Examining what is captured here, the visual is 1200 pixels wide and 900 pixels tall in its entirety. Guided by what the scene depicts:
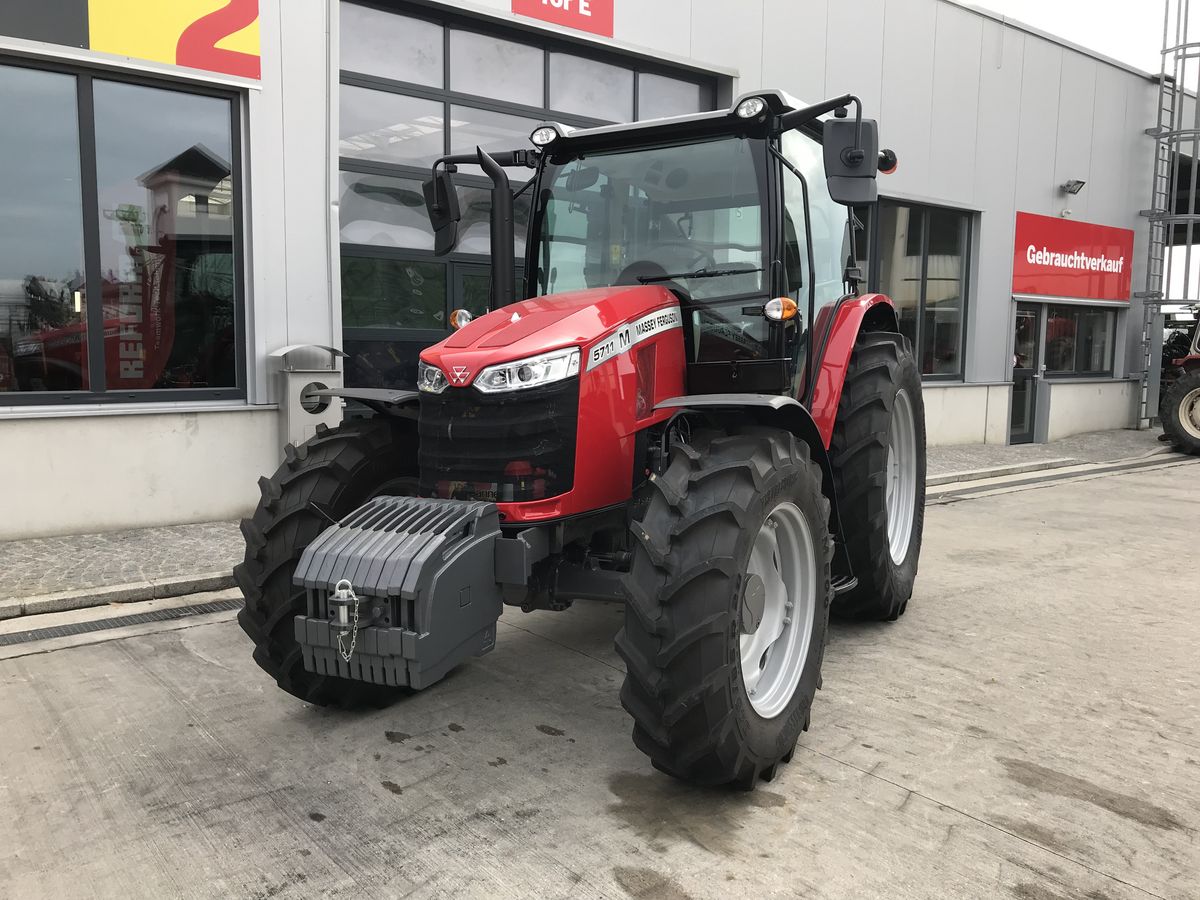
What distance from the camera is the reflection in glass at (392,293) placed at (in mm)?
8086

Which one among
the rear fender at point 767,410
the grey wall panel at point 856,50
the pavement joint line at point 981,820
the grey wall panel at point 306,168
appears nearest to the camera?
the pavement joint line at point 981,820

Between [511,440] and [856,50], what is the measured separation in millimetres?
10369

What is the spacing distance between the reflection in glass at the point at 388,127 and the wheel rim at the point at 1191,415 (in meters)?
11.2

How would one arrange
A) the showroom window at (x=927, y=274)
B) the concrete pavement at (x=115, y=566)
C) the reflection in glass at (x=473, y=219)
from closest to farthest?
the concrete pavement at (x=115, y=566) → the reflection in glass at (x=473, y=219) → the showroom window at (x=927, y=274)

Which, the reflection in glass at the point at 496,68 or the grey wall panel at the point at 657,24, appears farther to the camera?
the grey wall panel at the point at 657,24

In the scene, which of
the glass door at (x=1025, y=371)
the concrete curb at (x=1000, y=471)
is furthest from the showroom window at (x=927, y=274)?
the concrete curb at (x=1000, y=471)

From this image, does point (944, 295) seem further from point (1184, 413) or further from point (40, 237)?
point (40, 237)

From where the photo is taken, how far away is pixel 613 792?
3.03 metres

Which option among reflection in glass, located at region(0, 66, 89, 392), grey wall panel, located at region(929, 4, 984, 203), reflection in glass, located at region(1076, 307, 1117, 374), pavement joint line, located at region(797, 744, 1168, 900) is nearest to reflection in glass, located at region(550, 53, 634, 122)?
reflection in glass, located at region(0, 66, 89, 392)

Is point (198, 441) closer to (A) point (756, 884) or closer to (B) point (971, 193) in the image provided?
(A) point (756, 884)

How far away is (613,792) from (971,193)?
12.4 metres

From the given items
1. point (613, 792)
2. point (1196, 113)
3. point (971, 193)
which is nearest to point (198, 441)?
point (613, 792)

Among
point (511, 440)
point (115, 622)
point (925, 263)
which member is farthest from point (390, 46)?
point (925, 263)

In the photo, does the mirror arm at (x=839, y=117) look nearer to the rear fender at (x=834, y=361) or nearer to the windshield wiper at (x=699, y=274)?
the windshield wiper at (x=699, y=274)
